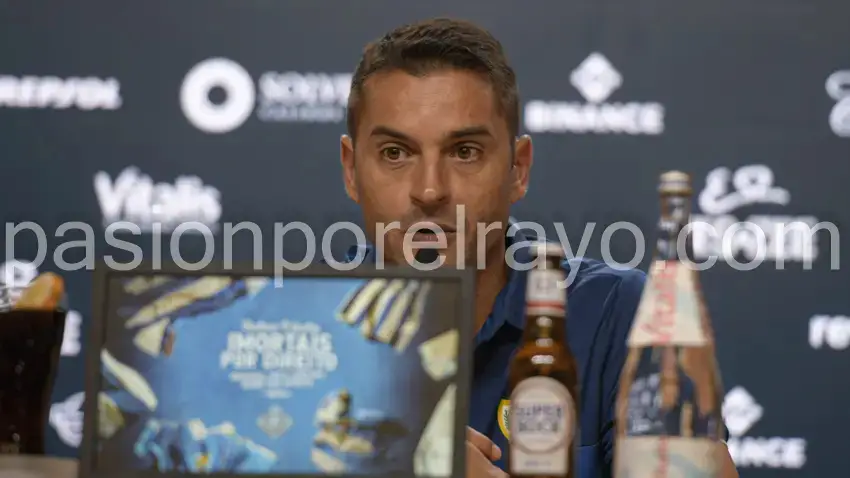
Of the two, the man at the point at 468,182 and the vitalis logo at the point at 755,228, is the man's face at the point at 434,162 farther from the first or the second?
the vitalis logo at the point at 755,228

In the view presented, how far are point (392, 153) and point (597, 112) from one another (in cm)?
106

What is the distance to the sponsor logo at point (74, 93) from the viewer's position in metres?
2.50

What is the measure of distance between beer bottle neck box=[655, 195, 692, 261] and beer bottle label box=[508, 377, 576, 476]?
169 millimetres

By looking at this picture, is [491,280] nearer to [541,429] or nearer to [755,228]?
[541,429]

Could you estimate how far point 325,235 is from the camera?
96.7 inches

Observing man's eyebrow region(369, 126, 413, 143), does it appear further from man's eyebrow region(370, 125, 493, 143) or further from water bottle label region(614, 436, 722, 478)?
water bottle label region(614, 436, 722, 478)

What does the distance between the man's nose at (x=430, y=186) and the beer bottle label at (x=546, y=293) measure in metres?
0.53

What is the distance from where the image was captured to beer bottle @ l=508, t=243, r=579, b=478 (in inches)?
32.7

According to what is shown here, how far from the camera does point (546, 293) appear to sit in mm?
875

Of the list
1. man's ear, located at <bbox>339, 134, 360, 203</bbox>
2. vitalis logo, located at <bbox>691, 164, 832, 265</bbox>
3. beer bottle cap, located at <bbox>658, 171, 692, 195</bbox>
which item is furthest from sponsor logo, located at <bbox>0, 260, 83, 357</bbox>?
beer bottle cap, located at <bbox>658, 171, 692, 195</bbox>

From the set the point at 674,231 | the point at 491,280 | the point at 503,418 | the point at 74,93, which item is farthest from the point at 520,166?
the point at 74,93

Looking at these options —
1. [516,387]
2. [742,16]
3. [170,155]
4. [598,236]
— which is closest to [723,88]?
[742,16]

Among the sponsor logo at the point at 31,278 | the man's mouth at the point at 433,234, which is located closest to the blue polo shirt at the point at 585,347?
the man's mouth at the point at 433,234

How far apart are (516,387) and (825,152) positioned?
1.78 m
